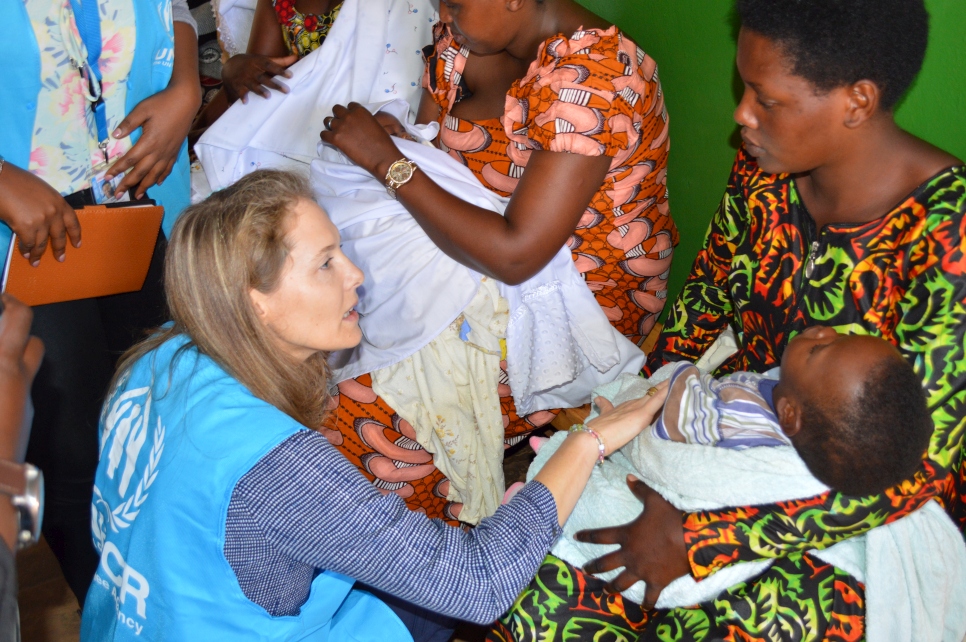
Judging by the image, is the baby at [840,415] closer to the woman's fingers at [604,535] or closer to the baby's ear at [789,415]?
the baby's ear at [789,415]

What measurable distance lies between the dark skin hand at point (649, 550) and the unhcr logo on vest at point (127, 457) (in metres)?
0.88

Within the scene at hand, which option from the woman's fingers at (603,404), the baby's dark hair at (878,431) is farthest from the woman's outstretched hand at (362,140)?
the baby's dark hair at (878,431)

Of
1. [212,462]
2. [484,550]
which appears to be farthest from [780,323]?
[212,462]

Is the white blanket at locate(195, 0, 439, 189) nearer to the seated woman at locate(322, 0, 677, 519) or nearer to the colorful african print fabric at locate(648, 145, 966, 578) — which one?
the seated woman at locate(322, 0, 677, 519)

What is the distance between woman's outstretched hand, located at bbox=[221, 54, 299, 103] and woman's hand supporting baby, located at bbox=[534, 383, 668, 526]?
5.39 feet

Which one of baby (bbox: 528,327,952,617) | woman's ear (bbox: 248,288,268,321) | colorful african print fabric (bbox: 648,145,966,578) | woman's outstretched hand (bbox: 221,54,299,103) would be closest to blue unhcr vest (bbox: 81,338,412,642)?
woman's ear (bbox: 248,288,268,321)

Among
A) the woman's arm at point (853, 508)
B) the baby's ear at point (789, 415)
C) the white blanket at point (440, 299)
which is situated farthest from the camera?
the white blanket at point (440, 299)

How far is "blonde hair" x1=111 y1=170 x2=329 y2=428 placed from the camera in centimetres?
164

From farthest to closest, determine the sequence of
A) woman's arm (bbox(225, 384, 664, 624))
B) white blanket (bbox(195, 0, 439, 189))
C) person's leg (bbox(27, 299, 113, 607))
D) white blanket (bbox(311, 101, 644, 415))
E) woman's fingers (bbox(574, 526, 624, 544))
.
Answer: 1. white blanket (bbox(195, 0, 439, 189))
2. white blanket (bbox(311, 101, 644, 415))
3. person's leg (bbox(27, 299, 113, 607))
4. woman's fingers (bbox(574, 526, 624, 544))
5. woman's arm (bbox(225, 384, 664, 624))

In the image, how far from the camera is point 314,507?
1.43m

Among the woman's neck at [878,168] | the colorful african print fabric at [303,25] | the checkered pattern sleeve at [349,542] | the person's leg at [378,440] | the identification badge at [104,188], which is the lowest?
the person's leg at [378,440]

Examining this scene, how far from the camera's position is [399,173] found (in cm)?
224

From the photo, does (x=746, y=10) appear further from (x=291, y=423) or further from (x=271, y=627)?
(x=271, y=627)

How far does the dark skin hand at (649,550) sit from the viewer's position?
67.3 inches
